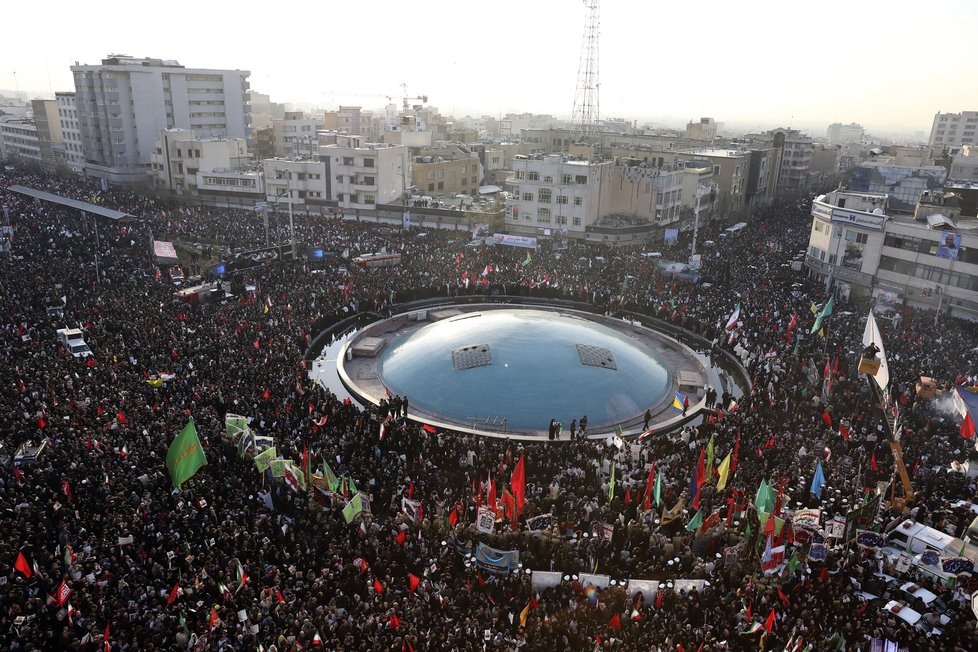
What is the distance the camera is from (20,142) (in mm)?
100562

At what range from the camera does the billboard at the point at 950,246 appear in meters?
37.6

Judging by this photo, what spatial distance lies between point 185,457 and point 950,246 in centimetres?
4059

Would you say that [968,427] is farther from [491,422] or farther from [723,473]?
[491,422]

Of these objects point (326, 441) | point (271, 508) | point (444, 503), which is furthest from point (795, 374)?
point (271, 508)

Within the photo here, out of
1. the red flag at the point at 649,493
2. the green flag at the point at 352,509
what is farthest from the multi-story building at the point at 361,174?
the red flag at the point at 649,493

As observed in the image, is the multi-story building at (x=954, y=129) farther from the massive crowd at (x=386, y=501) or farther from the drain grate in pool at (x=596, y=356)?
the drain grate in pool at (x=596, y=356)

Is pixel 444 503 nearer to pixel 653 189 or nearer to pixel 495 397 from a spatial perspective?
pixel 495 397

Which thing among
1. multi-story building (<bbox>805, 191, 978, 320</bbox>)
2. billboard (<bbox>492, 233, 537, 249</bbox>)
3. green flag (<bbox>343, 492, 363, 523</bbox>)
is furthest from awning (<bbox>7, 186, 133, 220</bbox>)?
multi-story building (<bbox>805, 191, 978, 320</bbox>)

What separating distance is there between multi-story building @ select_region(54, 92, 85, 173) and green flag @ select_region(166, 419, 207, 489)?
3301 inches

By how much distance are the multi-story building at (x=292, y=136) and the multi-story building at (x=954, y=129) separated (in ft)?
402

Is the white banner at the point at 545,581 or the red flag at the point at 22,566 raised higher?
the red flag at the point at 22,566

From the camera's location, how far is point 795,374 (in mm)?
28766

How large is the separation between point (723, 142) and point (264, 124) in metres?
95.8

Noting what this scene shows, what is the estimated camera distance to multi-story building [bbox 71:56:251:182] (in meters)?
79.2
